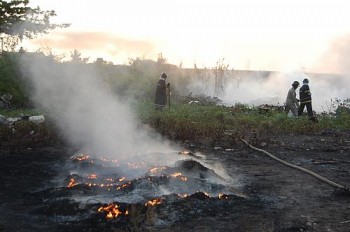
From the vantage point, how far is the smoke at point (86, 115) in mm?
10523

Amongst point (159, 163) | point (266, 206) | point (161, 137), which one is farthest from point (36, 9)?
point (266, 206)

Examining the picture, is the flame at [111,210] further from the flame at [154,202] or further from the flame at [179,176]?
the flame at [179,176]

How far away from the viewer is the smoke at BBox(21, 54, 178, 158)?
10523 millimetres

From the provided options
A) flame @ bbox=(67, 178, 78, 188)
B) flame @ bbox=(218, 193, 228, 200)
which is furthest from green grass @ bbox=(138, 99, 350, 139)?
flame @ bbox=(218, 193, 228, 200)

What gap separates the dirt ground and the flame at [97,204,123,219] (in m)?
0.21

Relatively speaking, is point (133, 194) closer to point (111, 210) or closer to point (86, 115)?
point (111, 210)

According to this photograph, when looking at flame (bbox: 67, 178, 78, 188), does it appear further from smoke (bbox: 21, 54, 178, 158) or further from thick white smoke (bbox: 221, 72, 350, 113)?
thick white smoke (bbox: 221, 72, 350, 113)

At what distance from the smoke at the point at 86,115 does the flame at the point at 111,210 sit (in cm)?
400

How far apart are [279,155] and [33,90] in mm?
12119

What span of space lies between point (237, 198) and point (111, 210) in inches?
85.7

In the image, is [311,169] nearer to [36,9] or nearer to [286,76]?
[36,9]

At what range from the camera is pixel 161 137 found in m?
11.8

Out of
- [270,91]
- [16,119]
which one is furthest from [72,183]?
[270,91]

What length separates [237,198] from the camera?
254 inches
